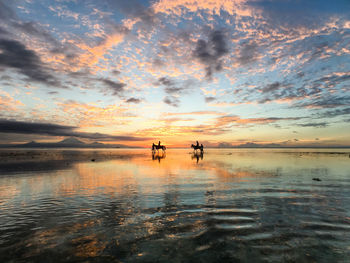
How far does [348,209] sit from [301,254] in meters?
6.98

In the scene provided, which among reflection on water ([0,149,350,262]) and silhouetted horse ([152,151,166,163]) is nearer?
reflection on water ([0,149,350,262])

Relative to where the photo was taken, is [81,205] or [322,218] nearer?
[322,218]

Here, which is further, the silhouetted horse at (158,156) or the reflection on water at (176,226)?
the silhouetted horse at (158,156)

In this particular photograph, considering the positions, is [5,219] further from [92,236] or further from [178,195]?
[178,195]

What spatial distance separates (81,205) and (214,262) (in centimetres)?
887

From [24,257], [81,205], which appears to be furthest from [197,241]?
[81,205]

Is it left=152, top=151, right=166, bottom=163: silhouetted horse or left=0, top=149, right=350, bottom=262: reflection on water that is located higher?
left=152, top=151, right=166, bottom=163: silhouetted horse

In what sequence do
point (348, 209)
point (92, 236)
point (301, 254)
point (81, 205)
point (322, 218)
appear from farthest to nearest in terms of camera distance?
point (81, 205)
point (348, 209)
point (322, 218)
point (92, 236)
point (301, 254)

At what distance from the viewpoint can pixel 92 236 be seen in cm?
746

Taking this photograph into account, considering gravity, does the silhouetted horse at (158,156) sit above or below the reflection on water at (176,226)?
above

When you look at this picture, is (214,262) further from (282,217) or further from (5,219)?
(5,219)

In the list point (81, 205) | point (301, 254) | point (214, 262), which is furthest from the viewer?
point (81, 205)

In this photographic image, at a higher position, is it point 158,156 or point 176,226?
point 158,156

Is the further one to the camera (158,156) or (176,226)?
(158,156)
